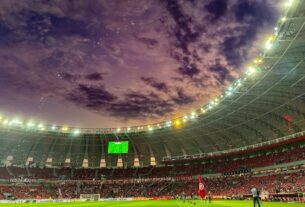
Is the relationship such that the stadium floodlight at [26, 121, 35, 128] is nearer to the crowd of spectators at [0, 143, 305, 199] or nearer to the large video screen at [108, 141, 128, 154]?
the crowd of spectators at [0, 143, 305, 199]

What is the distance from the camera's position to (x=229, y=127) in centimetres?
7875

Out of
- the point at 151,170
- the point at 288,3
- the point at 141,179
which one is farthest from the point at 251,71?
the point at 151,170

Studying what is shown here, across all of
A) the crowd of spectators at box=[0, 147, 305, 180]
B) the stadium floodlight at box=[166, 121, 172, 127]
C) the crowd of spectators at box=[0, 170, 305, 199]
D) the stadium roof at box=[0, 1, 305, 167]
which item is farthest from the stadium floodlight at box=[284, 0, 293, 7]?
the stadium floodlight at box=[166, 121, 172, 127]

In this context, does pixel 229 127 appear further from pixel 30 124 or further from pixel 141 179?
pixel 30 124

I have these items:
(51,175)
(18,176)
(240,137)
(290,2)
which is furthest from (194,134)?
(290,2)

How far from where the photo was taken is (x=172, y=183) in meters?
94.4

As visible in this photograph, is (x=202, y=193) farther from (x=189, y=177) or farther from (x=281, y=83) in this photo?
(x=189, y=177)

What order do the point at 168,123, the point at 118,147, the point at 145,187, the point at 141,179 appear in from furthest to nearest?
the point at 141,179 → the point at 145,187 → the point at 118,147 → the point at 168,123

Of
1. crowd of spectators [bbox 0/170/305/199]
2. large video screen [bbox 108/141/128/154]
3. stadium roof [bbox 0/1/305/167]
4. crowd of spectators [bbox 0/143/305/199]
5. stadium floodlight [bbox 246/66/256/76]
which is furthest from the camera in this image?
large video screen [bbox 108/141/128/154]

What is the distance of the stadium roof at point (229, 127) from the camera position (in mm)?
44125

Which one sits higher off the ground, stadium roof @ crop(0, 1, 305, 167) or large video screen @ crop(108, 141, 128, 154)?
stadium roof @ crop(0, 1, 305, 167)

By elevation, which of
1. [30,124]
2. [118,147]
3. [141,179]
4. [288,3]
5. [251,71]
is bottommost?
[141,179]

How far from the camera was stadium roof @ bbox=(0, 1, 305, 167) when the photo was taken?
44.1m

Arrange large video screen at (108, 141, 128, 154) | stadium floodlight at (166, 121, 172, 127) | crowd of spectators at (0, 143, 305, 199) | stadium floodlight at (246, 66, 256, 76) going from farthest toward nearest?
large video screen at (108, 141, 128, 154)
stadium floodlight at (166, 121, 172, 127)
crowd of spectators at (0, 143, 305, 199)
stadium floodlight at (246, 66, 256, 76)
